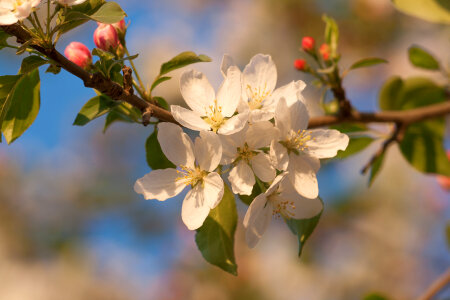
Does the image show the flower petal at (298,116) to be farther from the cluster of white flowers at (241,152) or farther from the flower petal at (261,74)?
the flower petal at (261,74)

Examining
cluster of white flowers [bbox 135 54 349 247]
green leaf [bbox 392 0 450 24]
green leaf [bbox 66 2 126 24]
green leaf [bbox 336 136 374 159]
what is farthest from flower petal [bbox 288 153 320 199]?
green leaf [bbox 392 0 450 24]

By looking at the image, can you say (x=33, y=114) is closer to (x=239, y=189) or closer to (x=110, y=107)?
(x=110, y=107)

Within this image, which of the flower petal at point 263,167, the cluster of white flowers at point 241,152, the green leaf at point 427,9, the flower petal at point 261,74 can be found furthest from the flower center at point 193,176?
the green leaf at point 427,9

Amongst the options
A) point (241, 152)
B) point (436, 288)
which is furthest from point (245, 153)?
point (436, 288)

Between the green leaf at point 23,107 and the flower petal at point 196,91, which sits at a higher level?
the green leaf at point 23,107

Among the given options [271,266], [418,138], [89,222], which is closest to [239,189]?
[418,138]

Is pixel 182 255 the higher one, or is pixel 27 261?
pixel 27 261
